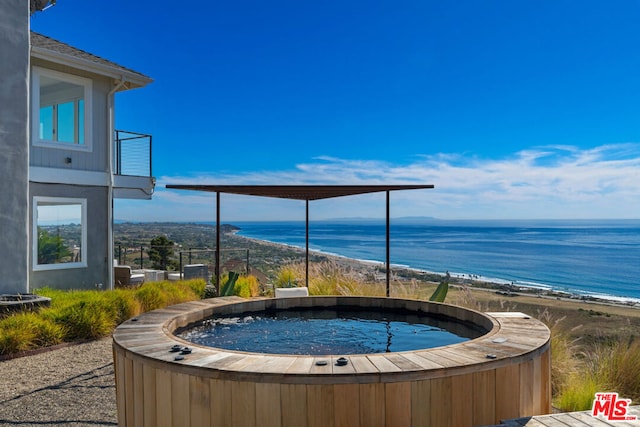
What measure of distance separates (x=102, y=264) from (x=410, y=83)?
86.1 ft

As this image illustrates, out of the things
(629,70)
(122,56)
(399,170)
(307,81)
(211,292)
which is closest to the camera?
(211,292)

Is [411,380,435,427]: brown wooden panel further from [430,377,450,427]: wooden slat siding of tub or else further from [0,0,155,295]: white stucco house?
[0,0,155,295]: white stucco house

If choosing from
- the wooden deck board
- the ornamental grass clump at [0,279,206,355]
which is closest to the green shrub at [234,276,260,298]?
the ornamental grass clump at [0,279,206,355]

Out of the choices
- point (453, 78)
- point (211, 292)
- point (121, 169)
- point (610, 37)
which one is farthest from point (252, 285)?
point (453, 78)

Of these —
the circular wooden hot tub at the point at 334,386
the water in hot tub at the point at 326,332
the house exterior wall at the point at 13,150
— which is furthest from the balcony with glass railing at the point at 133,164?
the circular wooden hot tub at the point at 334,386

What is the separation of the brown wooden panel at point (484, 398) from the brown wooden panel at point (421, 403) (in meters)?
0.34

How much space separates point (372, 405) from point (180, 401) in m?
1.17

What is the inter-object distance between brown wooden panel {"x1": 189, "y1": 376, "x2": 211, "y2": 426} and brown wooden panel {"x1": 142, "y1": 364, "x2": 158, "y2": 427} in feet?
1.13

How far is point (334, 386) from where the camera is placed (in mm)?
2670

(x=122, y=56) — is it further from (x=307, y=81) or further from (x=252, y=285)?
(x=252, y=285)

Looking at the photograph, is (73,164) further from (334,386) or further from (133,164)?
(334,386)

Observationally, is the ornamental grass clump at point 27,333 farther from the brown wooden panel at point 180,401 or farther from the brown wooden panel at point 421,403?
the brown wooden panel at point 421,403

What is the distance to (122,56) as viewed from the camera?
2616 centimetres

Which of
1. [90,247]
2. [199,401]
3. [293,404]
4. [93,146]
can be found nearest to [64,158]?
[93,146]
